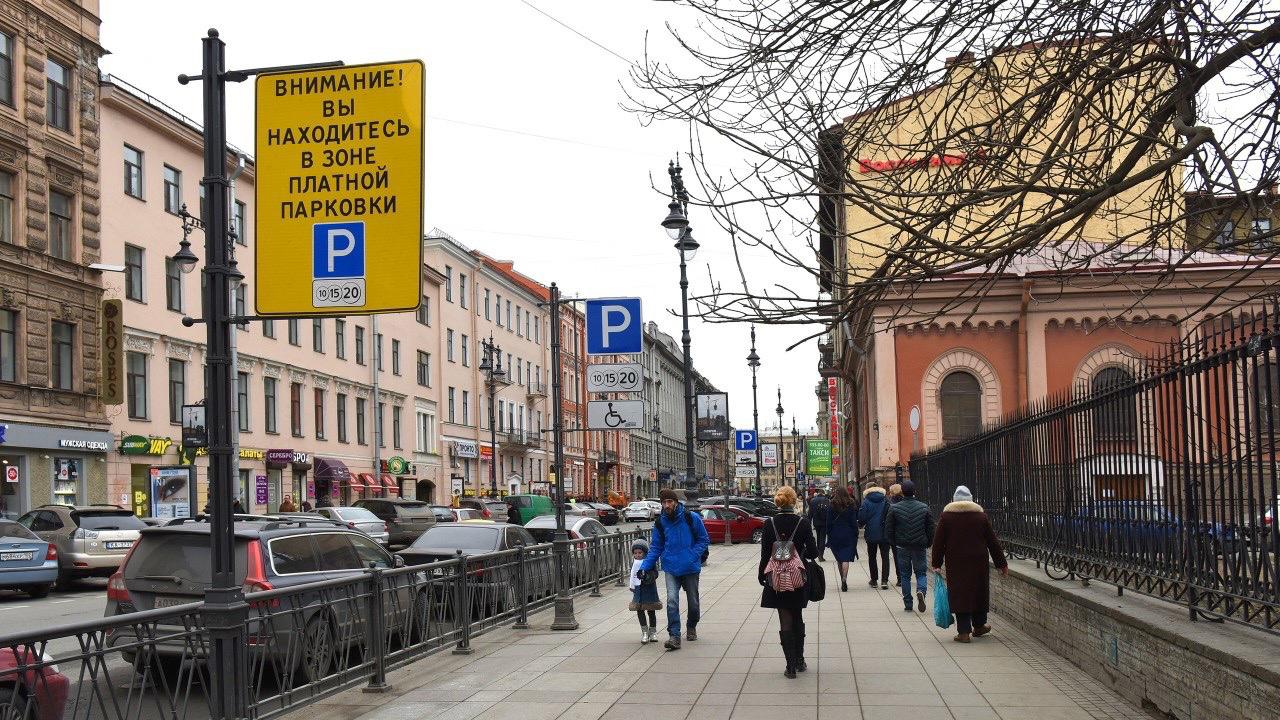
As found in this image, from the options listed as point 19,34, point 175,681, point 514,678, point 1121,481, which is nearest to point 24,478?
point 19,34

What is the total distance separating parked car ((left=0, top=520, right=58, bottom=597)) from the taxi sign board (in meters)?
15.5

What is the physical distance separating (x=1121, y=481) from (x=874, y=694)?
277 centimetres

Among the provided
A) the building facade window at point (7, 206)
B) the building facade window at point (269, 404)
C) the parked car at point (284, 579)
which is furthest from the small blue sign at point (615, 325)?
the building facade window at point (269, 404)

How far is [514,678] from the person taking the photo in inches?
430

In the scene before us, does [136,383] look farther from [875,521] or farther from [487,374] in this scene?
[487,374]

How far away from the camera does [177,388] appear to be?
3828 cm

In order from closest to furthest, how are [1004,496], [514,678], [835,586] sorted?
1. [514,678]
2. [1004,496]
3. [835,586]

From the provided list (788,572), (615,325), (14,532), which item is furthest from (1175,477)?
(14,532)

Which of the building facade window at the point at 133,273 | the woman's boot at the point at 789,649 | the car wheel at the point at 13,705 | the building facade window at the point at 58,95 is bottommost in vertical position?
the woman's boot at the point at 789,649

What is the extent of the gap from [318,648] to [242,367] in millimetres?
34854

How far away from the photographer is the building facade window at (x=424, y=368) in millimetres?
59906

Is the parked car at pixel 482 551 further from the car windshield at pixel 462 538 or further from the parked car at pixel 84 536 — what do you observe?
the parked car at pixel 84 536

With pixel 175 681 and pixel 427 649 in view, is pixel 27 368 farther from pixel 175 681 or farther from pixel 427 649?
pixel 175 681

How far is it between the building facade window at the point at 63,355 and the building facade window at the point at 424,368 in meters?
26.5
